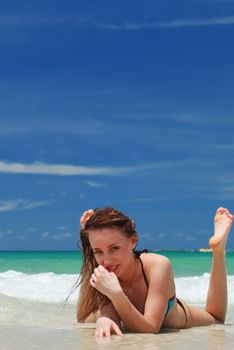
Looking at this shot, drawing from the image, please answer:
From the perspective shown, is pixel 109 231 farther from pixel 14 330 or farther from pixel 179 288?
pixel 179 288

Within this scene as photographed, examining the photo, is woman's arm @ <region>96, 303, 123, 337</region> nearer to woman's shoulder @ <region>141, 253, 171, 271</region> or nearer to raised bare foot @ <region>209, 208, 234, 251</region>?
woman's shoulder @ <region>141, 253, 171, 271</region>

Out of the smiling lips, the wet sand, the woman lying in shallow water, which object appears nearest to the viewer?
the wet sand

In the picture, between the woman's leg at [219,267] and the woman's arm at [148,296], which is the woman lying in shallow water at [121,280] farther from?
the woman's leg at [219,267]

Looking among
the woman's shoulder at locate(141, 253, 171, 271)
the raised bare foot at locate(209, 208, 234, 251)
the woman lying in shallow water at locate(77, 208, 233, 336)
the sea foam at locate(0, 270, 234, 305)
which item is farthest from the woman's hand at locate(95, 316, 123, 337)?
the sea foam at locate(0, 270, 234, 305)

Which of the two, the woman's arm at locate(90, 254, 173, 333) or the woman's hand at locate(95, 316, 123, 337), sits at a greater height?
the woman's arm at locate(90, 254, 173, 333)

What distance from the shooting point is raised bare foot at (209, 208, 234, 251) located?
5906 mm

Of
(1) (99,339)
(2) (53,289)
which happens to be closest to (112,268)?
(1) (99,339)

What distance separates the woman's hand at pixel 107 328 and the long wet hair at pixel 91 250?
0.37 m

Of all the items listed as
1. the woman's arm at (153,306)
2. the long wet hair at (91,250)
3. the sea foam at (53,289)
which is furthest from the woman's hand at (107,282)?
the sea foam at (53,289)

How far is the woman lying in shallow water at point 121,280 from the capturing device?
4770 millimetres

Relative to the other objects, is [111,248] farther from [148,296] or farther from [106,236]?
[148,296]

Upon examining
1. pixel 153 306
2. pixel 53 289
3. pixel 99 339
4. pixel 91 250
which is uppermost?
pixel 91 250

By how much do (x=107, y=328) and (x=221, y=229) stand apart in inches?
68.0

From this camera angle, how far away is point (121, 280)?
5.41 m
